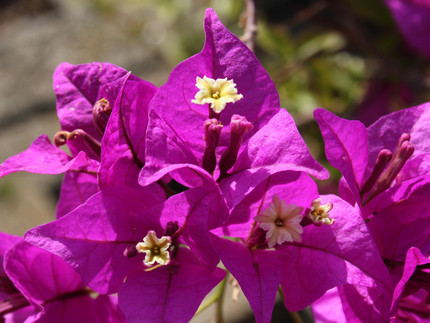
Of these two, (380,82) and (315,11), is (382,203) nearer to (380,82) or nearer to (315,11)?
(315,11)

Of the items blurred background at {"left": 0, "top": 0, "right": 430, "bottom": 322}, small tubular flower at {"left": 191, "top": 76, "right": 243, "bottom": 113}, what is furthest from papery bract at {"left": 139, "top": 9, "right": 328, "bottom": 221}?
blurred background at {"left": 0, "top": 0, "right": 430, "bottom": 322}

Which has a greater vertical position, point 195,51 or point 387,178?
point 387,178

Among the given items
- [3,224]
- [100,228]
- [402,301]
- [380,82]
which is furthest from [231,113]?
[3,224]

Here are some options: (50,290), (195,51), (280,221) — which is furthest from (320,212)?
(195,51)

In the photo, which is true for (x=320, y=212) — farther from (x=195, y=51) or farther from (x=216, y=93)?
(x=195, y=51)

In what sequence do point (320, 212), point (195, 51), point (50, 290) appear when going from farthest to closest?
point (195, 51) < point (50, 290) < point (320, 212)

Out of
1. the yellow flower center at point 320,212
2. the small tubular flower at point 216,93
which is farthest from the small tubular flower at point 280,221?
the small tubular flower at point 216,93

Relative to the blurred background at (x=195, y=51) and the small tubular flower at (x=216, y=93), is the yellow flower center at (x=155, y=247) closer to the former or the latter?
the small tubular flower at (x=216, y=93)
